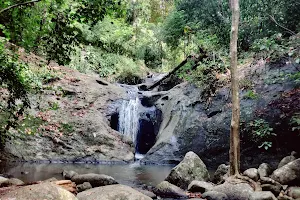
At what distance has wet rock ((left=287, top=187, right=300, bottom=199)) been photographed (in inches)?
260

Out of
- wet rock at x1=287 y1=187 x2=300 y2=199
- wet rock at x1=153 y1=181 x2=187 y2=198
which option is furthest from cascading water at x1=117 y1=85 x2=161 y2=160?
wet rock at x1=287 y1=187 x2=300 y2=199

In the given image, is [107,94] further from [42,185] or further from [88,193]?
[42,185]

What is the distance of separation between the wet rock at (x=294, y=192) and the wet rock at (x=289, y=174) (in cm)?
25

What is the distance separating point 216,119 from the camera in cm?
1227

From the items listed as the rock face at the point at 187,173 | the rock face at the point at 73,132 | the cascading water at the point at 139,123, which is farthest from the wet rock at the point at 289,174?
the cascading water at the point at 139,123

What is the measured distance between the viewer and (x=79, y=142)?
1281cm

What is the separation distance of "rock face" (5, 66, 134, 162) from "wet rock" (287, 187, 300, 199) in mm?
7079

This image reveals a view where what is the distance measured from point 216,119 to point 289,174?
5121 mm

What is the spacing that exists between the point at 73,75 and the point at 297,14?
1104 cm

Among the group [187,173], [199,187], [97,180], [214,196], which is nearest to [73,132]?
[97,180]

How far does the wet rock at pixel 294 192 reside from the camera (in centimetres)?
661

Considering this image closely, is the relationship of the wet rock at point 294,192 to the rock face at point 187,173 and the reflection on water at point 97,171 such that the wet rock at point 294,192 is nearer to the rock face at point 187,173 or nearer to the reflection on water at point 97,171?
the rock face at point 187,173

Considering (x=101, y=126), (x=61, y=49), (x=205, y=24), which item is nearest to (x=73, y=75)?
(x=101, y=126)

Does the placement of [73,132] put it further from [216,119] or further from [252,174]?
[252,174]
